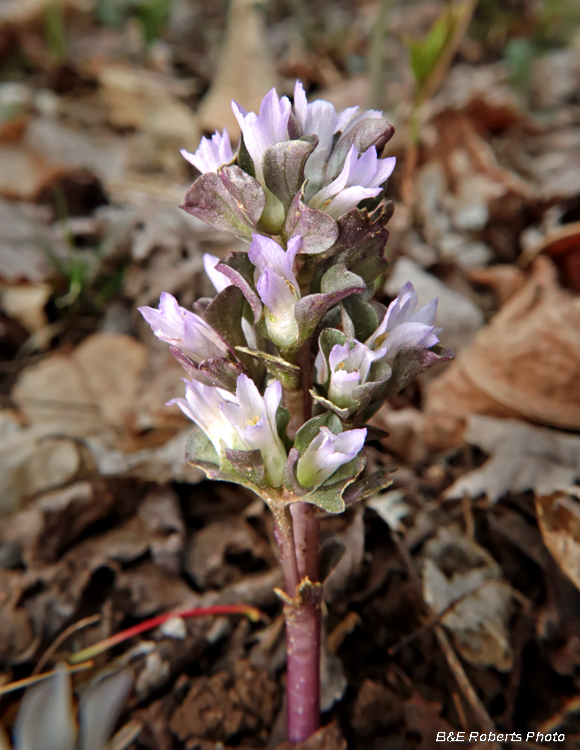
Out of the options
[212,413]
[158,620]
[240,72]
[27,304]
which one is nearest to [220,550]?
[158,620]

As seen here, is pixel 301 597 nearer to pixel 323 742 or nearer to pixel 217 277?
pixel 323 742

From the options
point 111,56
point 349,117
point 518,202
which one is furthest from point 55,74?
point 349,117

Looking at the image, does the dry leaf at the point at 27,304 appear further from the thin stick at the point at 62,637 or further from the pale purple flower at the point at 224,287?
the pale purple flower at the point at 224,287

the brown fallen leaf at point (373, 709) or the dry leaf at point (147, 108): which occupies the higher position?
the dry leaf at point (147, 108)

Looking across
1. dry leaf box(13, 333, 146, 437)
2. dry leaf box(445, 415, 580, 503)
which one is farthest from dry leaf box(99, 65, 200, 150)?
dry leaf box(445, 415, 580, 503)

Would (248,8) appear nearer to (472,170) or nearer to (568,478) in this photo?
(472,170)

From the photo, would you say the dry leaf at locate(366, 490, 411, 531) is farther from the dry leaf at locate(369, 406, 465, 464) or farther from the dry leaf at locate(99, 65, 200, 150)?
the dry leaf at locate(99, 65, 200, 150)

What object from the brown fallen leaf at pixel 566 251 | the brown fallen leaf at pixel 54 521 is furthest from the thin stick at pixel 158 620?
the brown fallen leaf at pixel 566 251
